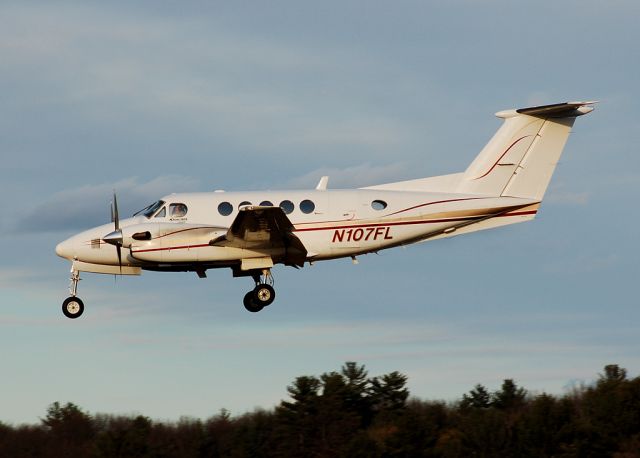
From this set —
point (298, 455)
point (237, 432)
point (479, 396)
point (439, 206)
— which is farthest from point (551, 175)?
point (479, 396)

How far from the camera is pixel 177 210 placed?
25.8 meters

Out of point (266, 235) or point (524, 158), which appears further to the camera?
point (524, 158)

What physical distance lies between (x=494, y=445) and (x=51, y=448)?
106 feet

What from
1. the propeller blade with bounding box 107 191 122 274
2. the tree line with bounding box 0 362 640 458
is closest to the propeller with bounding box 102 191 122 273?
the propeller blade with bounding box 107 191 122 274

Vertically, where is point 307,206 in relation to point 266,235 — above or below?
above

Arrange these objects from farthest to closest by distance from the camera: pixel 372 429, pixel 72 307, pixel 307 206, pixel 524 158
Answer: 1. pixel 372 429
2. pixel 524 158
3. pixel 72 307
4. pixel 307 206

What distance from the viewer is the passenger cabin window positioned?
25719 millimetres

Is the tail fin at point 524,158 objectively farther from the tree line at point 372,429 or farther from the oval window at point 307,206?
the tree line at point 372,429

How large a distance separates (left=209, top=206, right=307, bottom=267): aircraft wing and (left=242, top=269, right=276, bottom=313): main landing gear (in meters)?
0.64

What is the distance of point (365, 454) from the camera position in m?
58.3

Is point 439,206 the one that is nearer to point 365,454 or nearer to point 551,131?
point 551,131

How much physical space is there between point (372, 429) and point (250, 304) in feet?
135

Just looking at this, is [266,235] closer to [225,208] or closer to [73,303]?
[225,208]

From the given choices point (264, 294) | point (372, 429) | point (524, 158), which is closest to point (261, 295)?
point (264, 294)
